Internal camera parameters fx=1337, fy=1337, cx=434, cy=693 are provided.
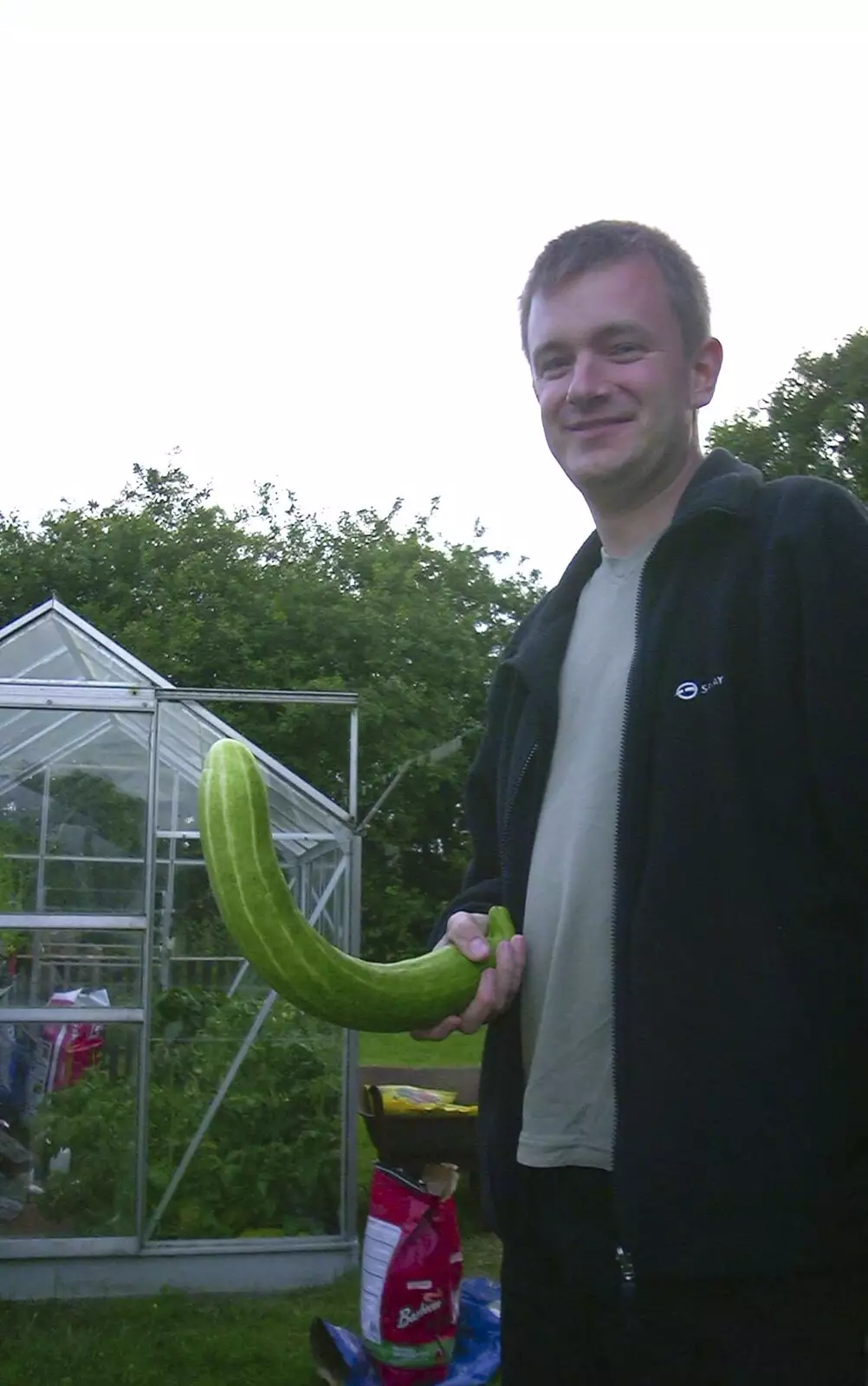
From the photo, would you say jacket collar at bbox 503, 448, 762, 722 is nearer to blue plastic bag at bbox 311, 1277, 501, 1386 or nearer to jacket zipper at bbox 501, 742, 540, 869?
jacket zipper at bbox 501, 742, 540, 869

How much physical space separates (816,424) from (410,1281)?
36.6 ft

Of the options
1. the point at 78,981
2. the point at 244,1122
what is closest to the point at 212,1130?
the point at 244,1122

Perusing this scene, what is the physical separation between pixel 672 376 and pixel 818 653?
53 centimetres

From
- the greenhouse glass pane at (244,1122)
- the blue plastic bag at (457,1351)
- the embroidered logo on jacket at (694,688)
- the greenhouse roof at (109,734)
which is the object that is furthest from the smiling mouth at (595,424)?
the greenhouse glass pane at (244,1122)

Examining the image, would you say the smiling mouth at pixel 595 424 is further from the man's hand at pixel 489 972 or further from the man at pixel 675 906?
the man's hand at pixel 489 972

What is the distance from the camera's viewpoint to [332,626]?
2100 centimetres

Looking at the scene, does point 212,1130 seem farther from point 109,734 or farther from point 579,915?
point 579,915

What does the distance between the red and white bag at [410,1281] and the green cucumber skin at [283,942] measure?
Answer: 3808mm

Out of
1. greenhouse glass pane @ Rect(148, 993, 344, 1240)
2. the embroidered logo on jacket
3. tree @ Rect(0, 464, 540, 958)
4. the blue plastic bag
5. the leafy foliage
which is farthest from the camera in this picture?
tree @ Rect(0, 464, 540, 958)

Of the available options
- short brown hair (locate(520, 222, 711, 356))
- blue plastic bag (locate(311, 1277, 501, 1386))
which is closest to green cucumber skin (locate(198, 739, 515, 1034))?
short brown hair (locate(520, 222, 711, 356))

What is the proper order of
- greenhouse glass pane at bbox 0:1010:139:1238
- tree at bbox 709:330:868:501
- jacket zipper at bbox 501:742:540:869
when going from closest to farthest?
jacket zipper at bbox 501:742:540:869, greenhouse glass pane at bbox 0:1010:139:1238, tree at bbox 709:330:868:501

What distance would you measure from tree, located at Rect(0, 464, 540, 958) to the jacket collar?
14.5 m

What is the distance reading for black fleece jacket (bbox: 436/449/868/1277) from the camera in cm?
159

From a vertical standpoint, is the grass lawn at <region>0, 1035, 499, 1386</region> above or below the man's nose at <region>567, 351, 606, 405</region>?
below
